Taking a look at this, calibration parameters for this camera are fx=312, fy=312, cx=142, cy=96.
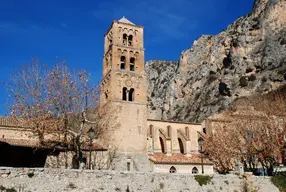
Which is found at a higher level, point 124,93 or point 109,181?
point 124,93

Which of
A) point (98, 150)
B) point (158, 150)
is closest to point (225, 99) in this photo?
point (158, 150)

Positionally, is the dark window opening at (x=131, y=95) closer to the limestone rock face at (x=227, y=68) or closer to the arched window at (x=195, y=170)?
the arched window at (x=195, y=170)

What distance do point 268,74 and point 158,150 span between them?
36067 mm

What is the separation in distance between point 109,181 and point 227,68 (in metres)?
67.0

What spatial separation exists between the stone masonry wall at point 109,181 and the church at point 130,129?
30.4 feet

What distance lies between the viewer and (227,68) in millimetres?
80312

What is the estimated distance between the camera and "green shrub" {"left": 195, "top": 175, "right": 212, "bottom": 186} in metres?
22.1

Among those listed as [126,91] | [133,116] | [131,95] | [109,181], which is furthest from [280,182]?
[131,95]

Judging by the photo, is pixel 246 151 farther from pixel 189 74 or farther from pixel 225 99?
pixel 189 74

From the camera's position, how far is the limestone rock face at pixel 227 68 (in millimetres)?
68750

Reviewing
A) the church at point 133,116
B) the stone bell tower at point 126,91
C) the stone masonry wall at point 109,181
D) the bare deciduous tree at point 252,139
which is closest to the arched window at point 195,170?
the church at point 133,116

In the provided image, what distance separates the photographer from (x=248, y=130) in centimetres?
3288

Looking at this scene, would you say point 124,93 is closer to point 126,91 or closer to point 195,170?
point 126,91

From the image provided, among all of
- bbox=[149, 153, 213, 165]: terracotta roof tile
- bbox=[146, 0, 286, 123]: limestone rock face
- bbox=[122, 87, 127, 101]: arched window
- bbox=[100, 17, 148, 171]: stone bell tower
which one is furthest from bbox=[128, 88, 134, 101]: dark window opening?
bbox=[146, 0, 286, 123]: limestone rock face
